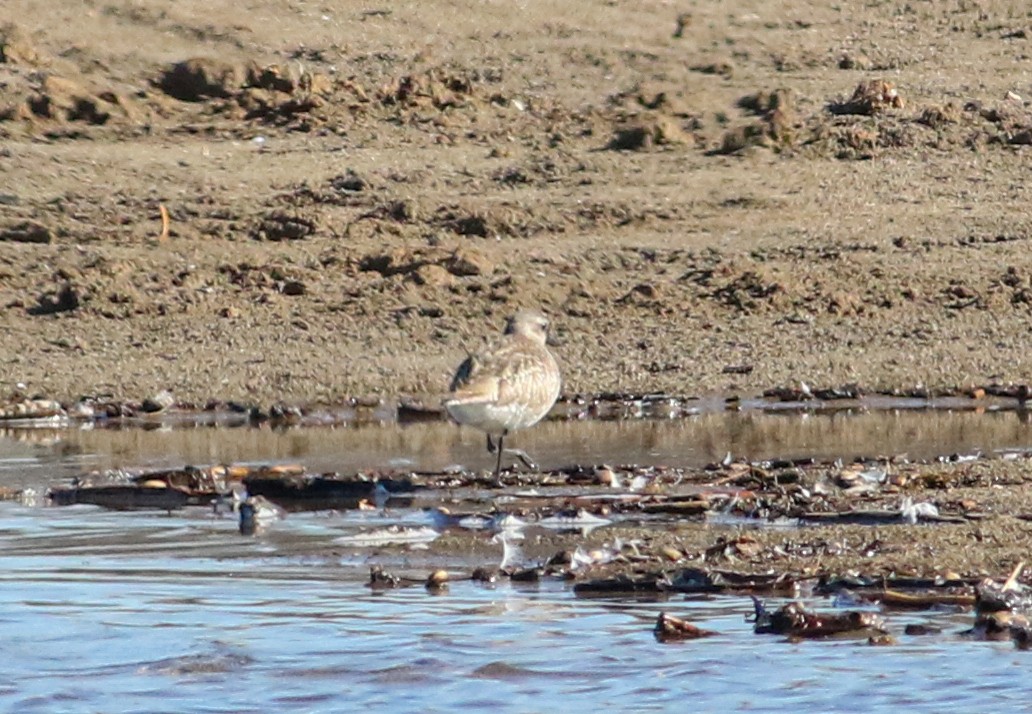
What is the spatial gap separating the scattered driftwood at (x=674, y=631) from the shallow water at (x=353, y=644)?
0.15 feet

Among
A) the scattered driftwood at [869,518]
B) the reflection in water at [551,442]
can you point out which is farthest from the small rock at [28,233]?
the scattered driftwood at [869,518]

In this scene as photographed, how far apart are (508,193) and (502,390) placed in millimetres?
7357

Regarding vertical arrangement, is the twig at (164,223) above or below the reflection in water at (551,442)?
above

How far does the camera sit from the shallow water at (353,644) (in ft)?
20.9

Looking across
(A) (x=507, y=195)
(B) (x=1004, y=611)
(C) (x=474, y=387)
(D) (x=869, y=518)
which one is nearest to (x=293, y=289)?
(A) (x=507, y=195)

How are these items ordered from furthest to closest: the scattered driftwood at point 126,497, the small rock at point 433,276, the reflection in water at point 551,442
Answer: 1. the small rock at point 433,276
2. the reflection in water at point 551,442
3. the scattered driftwood at point 126,497

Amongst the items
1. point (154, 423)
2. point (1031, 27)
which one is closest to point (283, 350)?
point (154, 423)

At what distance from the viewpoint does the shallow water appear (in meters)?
6.36

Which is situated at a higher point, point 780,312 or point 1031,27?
point 1031,27

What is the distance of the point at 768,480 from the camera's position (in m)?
9.35

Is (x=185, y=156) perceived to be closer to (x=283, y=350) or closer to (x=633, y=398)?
(x=283, y=350)

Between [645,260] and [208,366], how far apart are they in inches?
137

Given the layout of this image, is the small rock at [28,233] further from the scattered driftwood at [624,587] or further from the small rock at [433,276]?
the scattered driftwood at [624,587]

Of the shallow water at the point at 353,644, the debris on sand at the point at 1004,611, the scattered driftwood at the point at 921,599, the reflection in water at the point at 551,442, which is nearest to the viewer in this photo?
the shallow water at the point at 353,644
